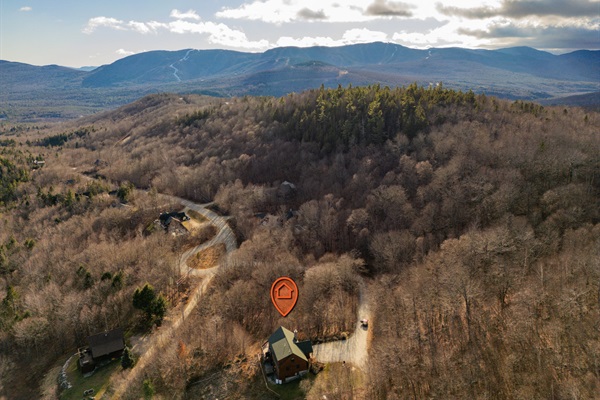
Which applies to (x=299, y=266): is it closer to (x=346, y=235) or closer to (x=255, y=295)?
(x=255, y=295)

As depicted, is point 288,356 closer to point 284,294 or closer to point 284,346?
point 284,346

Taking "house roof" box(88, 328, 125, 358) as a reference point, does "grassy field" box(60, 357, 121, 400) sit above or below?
below

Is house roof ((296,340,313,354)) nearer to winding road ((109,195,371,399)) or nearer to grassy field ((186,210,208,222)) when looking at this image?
winding road ((109,195,371,399))

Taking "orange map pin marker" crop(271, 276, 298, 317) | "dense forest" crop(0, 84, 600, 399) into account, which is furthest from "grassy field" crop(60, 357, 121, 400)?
"orange map pin marker" crop(271, 276, 298, 317)

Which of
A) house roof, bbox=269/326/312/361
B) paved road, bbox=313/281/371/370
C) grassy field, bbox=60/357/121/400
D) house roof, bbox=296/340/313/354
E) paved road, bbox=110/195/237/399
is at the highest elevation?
house roof, bbox=269/326/312/361

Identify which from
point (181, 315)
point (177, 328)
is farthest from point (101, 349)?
point (181, 315)

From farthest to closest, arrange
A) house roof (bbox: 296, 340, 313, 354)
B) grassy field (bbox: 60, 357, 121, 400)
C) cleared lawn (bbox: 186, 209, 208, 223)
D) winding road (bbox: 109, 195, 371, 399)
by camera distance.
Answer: cleared lawn (bbox: 186, 209, 208, 223)
winding road (bbox: 109, 195, 371, 399)
grassy field (bbox: 60, 357, 121, 400)
house roof (bbox: 296, 340, 313, 354)
